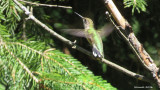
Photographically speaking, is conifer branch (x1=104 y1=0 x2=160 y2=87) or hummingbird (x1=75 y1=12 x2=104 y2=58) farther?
hummingbird (x1=75 y1=12 x2=104 y2=58)

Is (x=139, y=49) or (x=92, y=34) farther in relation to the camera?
(x=92, y=34)

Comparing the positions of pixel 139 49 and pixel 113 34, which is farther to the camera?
pixel 113 34

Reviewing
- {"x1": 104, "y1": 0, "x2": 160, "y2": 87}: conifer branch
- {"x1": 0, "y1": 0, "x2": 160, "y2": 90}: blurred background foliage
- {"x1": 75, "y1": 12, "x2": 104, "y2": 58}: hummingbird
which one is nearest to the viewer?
{"x1": 104, "y1": 0, "x2": 160, "y2": 87}: conifer branch

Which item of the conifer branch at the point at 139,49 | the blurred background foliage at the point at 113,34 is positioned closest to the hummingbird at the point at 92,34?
the blurred background foliage at the point at 113,34

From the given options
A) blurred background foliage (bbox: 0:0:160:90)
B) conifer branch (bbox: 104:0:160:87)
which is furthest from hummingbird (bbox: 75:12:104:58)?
conifer branch (bbox: 104:0:160:87)

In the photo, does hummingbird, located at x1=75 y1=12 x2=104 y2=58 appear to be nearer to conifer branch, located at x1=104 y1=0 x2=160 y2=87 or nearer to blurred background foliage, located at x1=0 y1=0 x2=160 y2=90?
blurred background foliage, located at x1=0 y1=0 x2=160 y2=90

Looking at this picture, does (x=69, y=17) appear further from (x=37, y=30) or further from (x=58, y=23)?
(x=37, y=30)

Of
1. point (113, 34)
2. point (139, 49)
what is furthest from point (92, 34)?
point (139, 49)

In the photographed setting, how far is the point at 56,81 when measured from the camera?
0.99 metres

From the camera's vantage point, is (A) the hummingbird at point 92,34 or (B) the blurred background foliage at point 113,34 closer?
(A) the hummingbird at point 92,34

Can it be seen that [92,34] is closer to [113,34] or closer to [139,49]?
[113,34]

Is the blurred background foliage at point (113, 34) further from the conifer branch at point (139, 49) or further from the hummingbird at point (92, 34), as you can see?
the conifer branch at point (139, 49)

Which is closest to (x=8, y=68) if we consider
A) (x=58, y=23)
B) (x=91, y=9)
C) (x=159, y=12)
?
(x=58, y=23)

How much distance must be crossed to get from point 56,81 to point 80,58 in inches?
38.6
